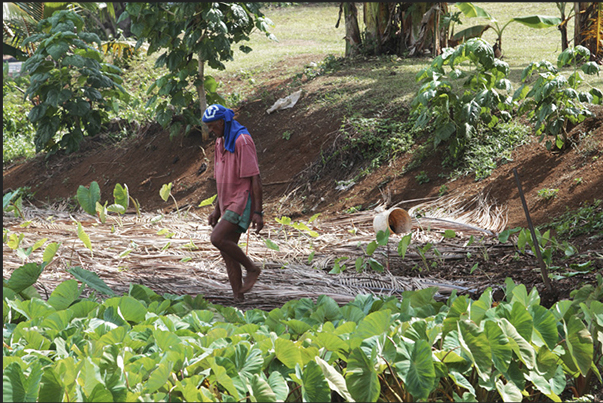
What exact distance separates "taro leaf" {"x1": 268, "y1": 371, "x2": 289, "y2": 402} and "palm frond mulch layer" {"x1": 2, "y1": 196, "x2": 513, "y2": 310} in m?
1.49

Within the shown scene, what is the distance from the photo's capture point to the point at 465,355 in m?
2.32

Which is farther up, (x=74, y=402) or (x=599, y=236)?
(x=74, y=402)

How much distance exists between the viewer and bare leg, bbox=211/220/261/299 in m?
3.69

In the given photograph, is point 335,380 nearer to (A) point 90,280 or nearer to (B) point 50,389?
(B) point 50,389

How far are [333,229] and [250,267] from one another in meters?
1.70

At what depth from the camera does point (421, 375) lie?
214 cm

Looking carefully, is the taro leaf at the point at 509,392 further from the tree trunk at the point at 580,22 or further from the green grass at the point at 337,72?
the tree trunk at the point at 580,22

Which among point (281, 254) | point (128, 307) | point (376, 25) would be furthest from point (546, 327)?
point (376, 25)

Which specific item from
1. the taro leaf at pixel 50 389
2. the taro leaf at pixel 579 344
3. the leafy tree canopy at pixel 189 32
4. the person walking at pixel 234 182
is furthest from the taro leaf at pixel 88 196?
the taro leaf at pixel 579 344

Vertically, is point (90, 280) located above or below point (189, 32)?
below

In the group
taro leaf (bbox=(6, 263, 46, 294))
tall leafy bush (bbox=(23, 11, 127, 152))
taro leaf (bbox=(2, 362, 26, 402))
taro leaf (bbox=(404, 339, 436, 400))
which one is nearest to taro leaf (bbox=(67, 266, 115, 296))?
taro leaf (bbox=(6, 263, 46, 294))

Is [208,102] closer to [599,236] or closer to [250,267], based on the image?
[250,267]

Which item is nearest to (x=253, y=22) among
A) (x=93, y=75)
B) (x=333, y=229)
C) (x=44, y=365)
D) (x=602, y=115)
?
(x=93, y=75)

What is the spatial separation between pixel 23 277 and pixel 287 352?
5.97 ft
